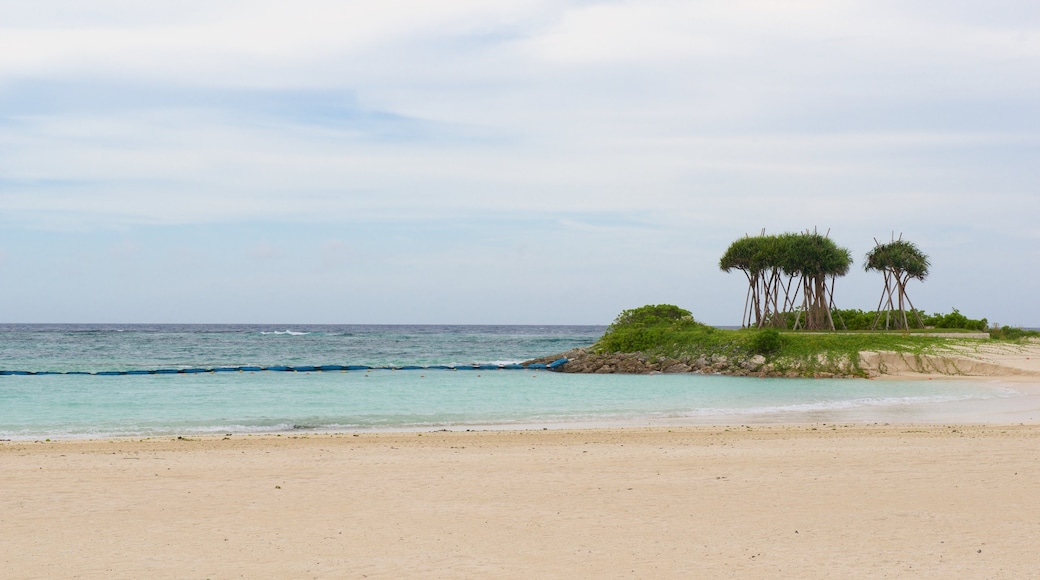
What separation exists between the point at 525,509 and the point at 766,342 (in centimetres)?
3040

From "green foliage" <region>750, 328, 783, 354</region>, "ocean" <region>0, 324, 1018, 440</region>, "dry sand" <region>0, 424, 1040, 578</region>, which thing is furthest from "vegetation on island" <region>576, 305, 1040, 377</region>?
"dry sand" <region>0, 424, 1040, 578</region>

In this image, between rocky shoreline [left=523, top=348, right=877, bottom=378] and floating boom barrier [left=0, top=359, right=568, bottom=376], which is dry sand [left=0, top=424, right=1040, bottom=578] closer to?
rocky shoreline [left=523, top=348, right=877, bottom=378]

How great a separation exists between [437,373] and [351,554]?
1272 inches

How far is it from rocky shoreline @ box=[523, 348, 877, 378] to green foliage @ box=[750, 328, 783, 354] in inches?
16.1

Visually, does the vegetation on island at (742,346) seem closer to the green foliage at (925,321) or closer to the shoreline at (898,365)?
the shoreline at (898,365)

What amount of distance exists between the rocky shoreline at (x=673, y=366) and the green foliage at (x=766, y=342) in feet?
1.34

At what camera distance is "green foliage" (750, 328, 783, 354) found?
3706 cm

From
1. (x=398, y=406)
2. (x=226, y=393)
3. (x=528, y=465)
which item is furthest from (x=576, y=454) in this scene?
(x=226, y=393)

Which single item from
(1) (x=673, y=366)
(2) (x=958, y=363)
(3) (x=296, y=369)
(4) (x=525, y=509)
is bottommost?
(3) (x=296, y=369)

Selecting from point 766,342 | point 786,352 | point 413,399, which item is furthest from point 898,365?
point 413,399

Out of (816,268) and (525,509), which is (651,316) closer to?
(816,268)

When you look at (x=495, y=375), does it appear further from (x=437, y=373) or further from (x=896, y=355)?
(x=896, y=355)

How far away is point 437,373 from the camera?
39.2 m

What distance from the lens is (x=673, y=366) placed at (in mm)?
38562
